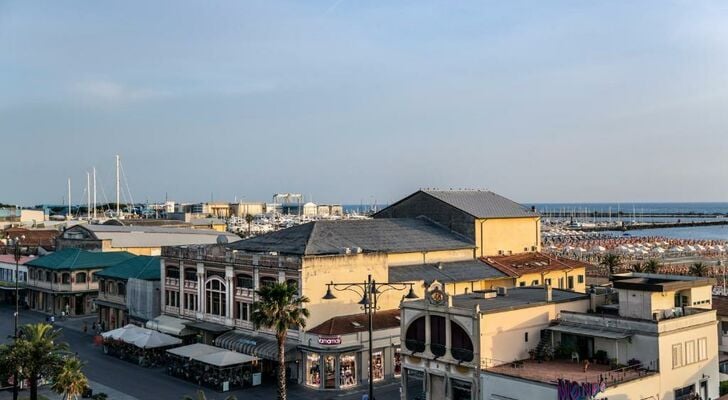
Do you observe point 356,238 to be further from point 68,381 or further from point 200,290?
point 68,381

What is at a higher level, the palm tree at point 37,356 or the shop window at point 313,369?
the palm tree at point 37,356

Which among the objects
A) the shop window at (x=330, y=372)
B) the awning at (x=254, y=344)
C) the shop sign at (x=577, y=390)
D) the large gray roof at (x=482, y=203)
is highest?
the large gray roof at (x=482, y=203)

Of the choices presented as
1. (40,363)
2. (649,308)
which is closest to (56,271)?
(40,363)

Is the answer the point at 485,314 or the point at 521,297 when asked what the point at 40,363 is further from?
the point at 521,297

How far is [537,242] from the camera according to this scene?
77.7 metres

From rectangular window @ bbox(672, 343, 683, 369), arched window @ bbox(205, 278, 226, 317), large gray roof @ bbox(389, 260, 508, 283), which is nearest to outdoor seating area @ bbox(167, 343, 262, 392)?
arched window @ bbox(205, 278, 226, 317)

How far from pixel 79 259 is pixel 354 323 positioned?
4828 centimetres

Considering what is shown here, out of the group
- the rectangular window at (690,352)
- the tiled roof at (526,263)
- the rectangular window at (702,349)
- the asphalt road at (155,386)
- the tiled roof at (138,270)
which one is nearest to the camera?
A: the rectangular window at (690,352)

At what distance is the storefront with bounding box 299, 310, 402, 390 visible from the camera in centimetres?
4841

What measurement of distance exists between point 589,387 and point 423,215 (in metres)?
43.7

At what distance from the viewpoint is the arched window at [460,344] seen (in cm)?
3869

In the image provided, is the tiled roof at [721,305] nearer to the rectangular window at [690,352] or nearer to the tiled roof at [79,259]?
the rectangular window at [690,352]

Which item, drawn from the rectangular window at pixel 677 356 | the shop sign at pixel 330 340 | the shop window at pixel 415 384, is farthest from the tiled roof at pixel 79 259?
the rectangular window at pixel 677 356

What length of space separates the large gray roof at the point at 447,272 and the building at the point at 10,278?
55.9 meters
